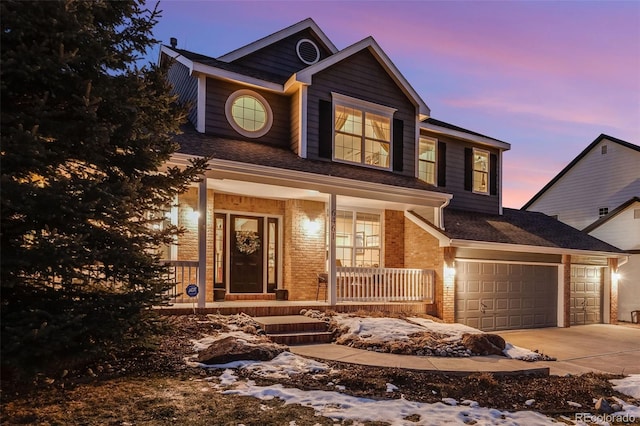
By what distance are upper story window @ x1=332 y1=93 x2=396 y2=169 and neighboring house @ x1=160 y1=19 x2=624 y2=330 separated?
0.04 m

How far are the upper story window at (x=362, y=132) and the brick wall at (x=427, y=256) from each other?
2.19 m

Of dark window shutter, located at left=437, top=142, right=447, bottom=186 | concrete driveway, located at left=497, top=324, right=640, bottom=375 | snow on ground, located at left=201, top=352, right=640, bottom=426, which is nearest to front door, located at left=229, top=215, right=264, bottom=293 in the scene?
snow on ground, located at left=201, top=352, right=640, bottom=426

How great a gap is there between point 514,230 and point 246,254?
9153 millimetres

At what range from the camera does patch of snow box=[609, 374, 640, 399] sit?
5.91 meters

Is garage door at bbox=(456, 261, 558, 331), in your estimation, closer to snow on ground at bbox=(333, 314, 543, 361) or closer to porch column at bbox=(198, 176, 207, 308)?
snow on ground at bbox=(333, 314, 543, 361)

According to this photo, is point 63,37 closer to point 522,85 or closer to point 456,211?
point 456,211

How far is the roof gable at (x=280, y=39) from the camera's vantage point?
11703 mm

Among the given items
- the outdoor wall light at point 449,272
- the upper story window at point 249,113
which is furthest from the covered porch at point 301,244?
the upper story window at point 249,113

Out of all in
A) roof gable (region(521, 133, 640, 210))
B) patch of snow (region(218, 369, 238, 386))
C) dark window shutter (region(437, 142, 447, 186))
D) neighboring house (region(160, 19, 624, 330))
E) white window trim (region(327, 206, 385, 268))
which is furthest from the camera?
roof gable (region(521, 133, 640, 210))

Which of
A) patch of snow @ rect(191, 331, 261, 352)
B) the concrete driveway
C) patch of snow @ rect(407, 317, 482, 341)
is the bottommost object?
the concrete driveway

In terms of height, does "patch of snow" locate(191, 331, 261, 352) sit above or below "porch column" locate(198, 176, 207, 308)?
below

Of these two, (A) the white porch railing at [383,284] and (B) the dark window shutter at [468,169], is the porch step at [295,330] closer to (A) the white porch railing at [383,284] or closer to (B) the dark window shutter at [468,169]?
(A) the white porch railing at [383,284]

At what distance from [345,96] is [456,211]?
5.87 m

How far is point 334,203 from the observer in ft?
33.2
